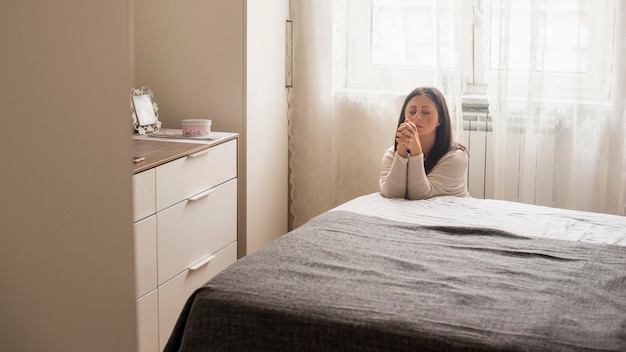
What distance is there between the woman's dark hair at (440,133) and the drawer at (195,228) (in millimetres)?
677

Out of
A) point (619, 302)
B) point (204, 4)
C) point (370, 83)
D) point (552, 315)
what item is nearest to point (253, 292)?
point (552, 315)

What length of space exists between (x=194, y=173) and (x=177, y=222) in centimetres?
20

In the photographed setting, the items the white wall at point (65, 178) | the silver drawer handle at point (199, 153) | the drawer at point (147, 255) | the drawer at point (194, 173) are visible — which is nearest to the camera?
the white wall at point (65, 178)

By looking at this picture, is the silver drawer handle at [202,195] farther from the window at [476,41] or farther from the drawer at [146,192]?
the window at [476,41]

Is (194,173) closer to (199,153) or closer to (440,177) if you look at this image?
(199,153)

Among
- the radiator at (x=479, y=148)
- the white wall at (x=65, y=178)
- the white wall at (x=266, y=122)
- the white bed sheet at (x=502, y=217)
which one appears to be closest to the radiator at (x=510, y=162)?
the radiator at (x=479, y=148)

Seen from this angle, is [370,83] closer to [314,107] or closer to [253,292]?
[314,107]

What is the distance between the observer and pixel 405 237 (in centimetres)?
234

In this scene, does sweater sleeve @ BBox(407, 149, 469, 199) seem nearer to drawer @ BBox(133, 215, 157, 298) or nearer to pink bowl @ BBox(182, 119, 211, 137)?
pink bowl @ BBox(182, 119, 211, 137)

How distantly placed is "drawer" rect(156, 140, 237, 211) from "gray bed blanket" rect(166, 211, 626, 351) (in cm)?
47

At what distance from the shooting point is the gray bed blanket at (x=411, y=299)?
166cm

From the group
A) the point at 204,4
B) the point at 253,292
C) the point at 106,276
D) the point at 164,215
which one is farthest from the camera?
the point at 204,4

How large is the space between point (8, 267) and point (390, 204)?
1.87 m

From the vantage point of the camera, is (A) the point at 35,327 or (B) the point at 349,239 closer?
(A) the point at 35,327
